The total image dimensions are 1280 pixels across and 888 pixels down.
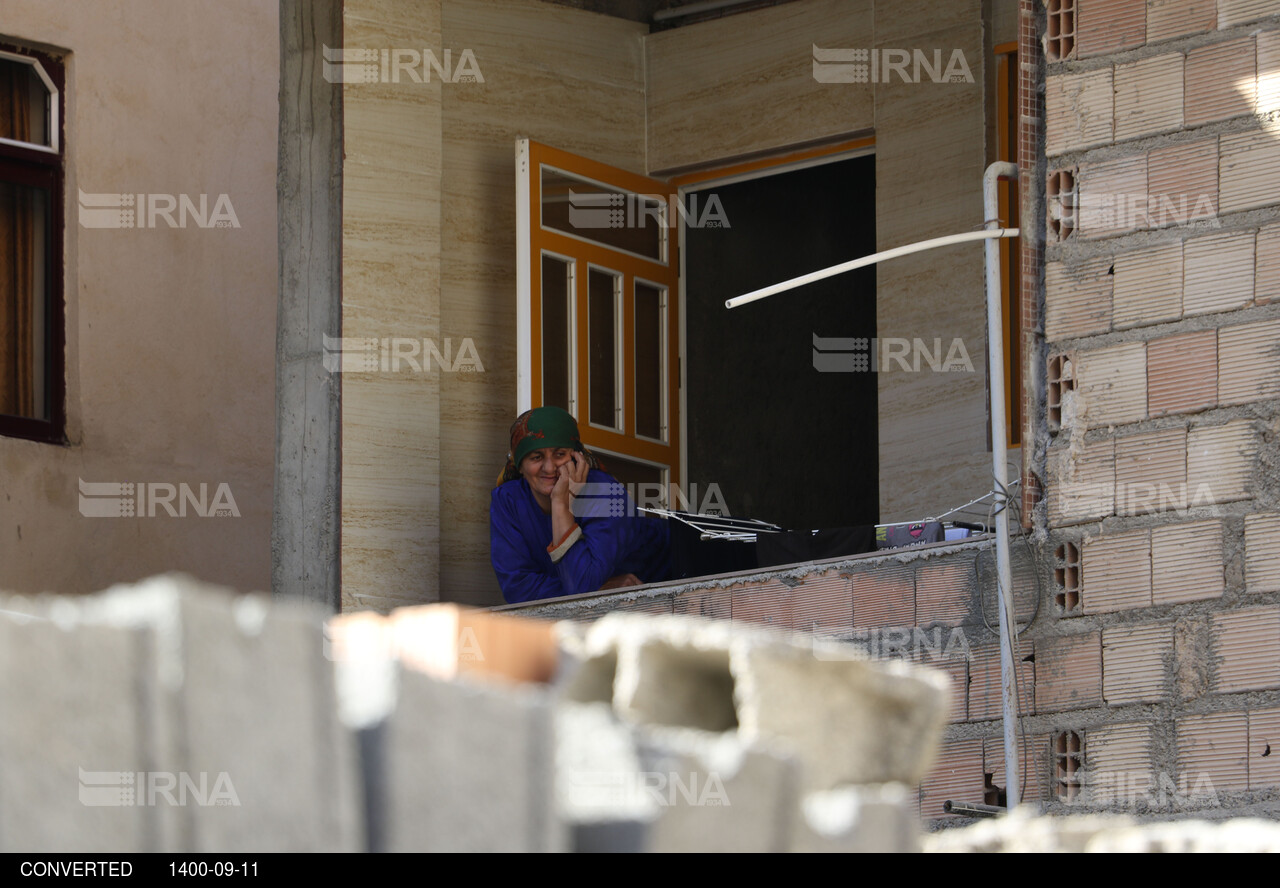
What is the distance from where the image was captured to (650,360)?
870cm

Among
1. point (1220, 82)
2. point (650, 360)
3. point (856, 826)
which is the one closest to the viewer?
point (856, 826)

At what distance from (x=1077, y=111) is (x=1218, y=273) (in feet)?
2.16

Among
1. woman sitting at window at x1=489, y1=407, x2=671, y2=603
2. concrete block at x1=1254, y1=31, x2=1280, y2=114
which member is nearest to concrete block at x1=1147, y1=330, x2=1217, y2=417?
concrete block at x1=1254, y1=31, x2=1280, y2=114

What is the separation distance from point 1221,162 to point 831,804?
3666mm

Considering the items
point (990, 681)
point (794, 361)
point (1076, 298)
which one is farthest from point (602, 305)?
point (990, 681)

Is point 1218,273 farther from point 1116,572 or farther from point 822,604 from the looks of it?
point 822,604

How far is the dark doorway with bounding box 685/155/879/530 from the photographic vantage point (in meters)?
9.68

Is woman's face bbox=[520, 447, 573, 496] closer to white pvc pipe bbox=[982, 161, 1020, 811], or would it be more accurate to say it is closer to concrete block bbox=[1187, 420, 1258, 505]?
white pvc pipe bbox=[982, 161, 1020, 811]

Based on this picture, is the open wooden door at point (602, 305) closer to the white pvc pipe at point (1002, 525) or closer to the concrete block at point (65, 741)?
the white pvc pipe at point (1002, 525)

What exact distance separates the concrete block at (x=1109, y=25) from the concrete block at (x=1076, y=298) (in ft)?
2.04

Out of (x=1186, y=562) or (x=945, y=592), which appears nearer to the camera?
(x=1186, y=562)

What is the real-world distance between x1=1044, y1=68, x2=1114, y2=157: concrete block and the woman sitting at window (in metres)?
2.42

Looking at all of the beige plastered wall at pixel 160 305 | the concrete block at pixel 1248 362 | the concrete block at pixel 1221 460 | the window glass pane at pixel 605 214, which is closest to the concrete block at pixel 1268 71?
the concrete block at pixel 1248 362
